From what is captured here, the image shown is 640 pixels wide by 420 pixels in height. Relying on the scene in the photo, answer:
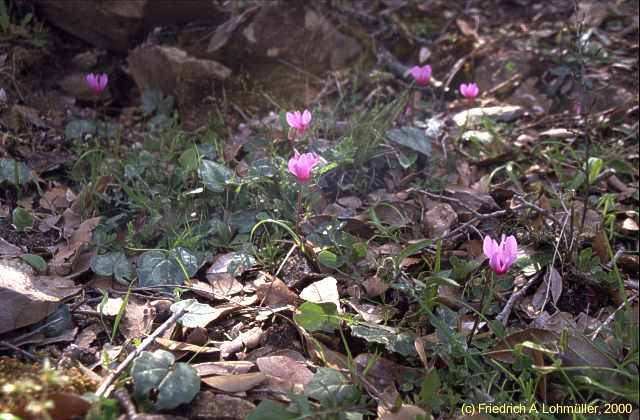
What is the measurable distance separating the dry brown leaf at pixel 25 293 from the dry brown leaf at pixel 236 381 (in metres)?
0.44

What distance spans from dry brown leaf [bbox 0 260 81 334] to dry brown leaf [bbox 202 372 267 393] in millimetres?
441

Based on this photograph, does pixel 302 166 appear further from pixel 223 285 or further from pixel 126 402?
pixel 126 402

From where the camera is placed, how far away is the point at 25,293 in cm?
149

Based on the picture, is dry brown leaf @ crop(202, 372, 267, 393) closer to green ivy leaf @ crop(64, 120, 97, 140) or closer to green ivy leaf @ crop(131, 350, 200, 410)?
green ivy leaf @ crop(131, 350, 200, 410)

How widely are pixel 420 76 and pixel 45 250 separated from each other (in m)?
1.57

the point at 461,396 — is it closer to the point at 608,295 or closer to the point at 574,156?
the point at 608,295

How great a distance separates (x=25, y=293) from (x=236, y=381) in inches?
21.8

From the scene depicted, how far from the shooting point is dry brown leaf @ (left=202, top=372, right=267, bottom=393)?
4.42 ft

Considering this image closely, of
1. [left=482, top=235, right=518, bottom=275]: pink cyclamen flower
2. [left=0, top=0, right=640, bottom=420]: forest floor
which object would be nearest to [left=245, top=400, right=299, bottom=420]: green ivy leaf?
[left=0, top=0, right=640, bottom=420]: forest floor

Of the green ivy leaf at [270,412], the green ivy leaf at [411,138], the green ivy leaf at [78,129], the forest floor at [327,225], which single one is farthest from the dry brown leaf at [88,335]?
the green ivy leaf at [411,138]

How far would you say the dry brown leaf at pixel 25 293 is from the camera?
144 centimetres

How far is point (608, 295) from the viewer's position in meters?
1.80

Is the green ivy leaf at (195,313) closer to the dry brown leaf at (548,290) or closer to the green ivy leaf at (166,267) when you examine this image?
the green ivy leaf at (166,267)

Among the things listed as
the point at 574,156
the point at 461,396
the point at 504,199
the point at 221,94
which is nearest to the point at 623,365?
the point at 461,396
